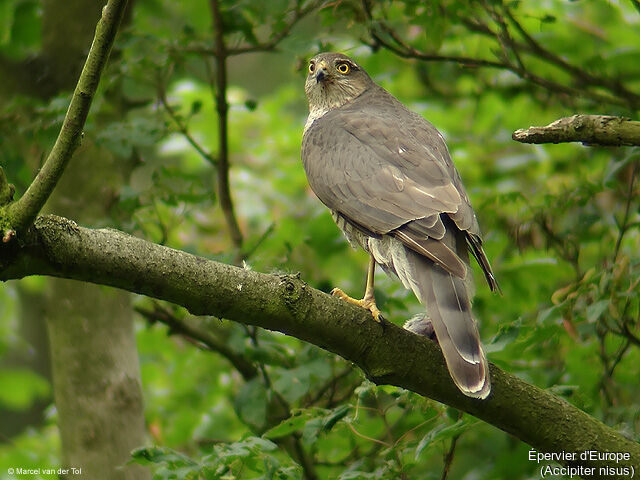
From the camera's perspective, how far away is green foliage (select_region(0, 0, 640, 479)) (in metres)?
3.35

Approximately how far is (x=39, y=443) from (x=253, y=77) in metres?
6.63

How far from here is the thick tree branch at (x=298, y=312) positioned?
2135 mm

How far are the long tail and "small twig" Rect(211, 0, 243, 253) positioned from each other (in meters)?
1.29

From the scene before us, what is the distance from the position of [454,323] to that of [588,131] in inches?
30.4

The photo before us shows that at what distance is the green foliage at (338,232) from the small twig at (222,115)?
0.24 ft

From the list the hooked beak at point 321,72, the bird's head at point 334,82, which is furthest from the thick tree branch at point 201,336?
the hooked beak at point 321,72

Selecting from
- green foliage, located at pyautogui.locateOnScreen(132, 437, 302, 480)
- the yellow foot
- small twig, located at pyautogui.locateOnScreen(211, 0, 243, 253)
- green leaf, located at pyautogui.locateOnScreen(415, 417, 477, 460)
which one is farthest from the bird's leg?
small twig, located at pyautogui.locateOnScreen(211, 0, 243, 253)

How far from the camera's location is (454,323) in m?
2.83

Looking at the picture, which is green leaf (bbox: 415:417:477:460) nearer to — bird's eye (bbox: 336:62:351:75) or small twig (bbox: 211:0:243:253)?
small twig (bbox: 211:0:243:253)

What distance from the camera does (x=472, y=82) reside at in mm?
6168

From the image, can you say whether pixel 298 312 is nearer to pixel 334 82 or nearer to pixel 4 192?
pixel 4 192

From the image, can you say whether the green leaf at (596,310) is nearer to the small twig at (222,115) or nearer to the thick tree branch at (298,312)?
the thick tree branch at (298,312)

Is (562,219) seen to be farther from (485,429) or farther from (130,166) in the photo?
(130,166)

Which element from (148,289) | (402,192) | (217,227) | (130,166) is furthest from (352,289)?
(148,289)
